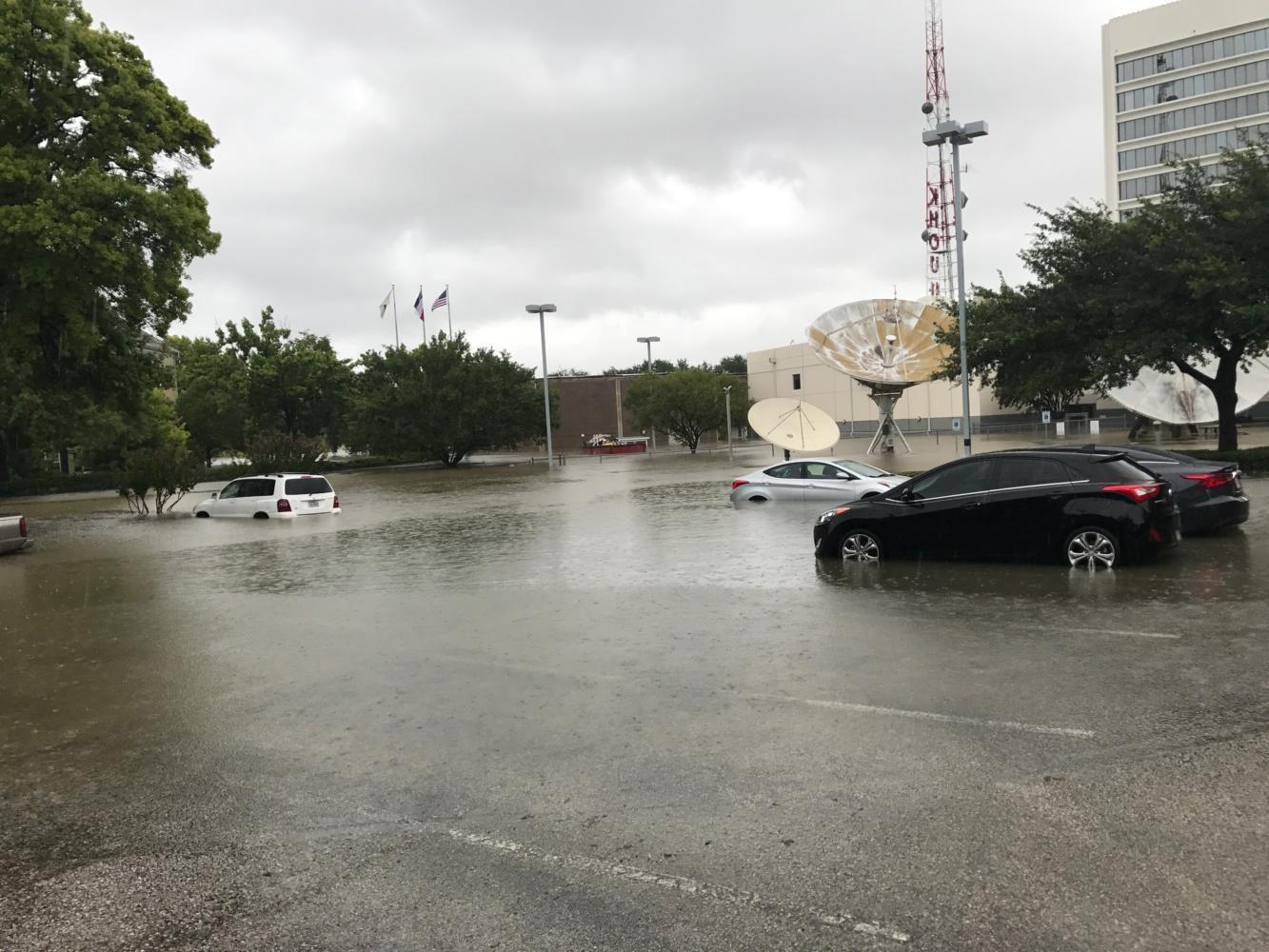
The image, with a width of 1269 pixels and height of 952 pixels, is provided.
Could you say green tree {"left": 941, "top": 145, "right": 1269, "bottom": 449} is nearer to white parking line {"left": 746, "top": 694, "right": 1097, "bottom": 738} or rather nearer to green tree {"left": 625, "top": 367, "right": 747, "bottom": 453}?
white parking line {"left": 746, "top": 694, "right": 1097, "bottom": 738}

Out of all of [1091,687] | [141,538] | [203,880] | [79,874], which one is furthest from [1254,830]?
[141,538]

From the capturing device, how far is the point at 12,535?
19016 mm

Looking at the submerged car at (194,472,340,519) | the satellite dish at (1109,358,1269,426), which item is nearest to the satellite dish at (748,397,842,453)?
the satellite dish at (1109,358,1269,426)

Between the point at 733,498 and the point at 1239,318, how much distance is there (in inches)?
513

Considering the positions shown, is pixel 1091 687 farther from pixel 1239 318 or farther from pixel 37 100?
pixel 37 100

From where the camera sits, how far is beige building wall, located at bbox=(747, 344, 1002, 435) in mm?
89875

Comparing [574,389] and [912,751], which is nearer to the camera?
[912,751]

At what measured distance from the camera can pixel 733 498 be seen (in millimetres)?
23406

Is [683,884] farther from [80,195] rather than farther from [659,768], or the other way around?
[80,195]

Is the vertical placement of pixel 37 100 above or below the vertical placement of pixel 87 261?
above

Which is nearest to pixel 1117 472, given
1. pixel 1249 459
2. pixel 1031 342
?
pixel 1249 459

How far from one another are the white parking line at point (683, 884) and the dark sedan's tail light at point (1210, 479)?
12110 millimetres

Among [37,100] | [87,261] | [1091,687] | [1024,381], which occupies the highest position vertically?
[37,100]

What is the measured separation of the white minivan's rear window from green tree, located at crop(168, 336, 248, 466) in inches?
1738
